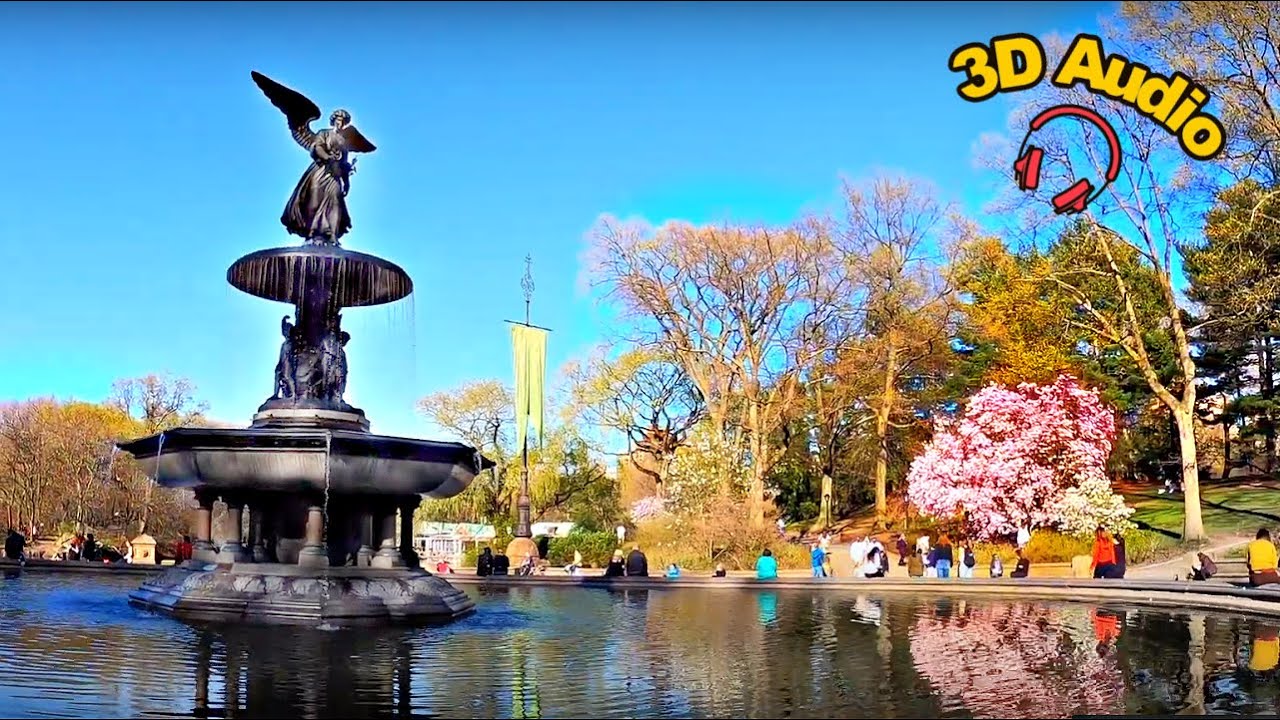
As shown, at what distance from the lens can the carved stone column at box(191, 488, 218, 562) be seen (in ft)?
44.5

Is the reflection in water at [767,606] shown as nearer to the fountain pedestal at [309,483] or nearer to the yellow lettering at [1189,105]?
the fountain pedestal at [309,483]

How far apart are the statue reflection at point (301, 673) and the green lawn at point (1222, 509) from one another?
33119 millimetres

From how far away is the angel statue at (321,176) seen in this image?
14.3 m

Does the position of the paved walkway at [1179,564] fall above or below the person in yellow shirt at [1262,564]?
below

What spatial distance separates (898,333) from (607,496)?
20.5 meters

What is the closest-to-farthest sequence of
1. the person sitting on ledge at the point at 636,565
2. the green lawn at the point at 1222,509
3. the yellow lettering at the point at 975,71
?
the yellow lettering at the point at 975,71 < the person sitting on ledge at the point at 636,565 < the green lawn at the point at 1222,509

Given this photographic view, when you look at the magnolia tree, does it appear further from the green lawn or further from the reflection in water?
the reflection in water

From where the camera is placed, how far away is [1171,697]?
7762 millimetres

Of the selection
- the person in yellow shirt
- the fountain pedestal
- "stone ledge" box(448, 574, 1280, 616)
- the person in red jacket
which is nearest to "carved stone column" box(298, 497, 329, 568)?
the fountain pedestal

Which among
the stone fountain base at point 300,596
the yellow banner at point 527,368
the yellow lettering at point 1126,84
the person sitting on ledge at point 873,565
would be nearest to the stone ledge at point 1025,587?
the person sitting on ledge at point 873,565

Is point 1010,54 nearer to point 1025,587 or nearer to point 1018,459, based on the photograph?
point 1025,587

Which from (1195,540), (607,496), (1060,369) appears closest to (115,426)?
(607,496)

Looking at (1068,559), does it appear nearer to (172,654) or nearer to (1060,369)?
(1060,369)

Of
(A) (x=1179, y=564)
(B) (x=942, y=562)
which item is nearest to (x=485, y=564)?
(B) (x=942, y=562)
